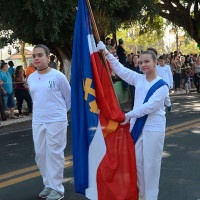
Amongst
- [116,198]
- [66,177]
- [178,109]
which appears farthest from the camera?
[178,109]

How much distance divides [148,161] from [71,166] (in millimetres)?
2479

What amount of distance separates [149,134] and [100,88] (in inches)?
30.2

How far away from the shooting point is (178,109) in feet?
42.4

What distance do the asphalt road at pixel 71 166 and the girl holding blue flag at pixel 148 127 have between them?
784 mm

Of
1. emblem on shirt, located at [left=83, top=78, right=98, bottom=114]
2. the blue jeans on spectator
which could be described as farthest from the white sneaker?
the blue jeans on spectator

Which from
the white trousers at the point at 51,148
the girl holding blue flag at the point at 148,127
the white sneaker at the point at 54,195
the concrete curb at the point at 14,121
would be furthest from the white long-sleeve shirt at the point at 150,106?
the concrete curb at the point at 14,121

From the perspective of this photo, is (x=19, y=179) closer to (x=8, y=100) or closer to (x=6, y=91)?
(x=6, y=91)

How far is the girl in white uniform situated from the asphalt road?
13.3 inches

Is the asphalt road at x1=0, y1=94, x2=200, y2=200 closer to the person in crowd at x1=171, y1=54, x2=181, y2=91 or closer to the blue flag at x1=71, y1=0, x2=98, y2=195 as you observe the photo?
the blue flag at x1=71, y1=0, x2=98, y2=195

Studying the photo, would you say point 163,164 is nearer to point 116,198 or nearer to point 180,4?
point 116,198

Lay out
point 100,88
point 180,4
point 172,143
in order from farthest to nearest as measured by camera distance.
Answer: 1. point 180,4
2. point 172,143
3. point 100,88

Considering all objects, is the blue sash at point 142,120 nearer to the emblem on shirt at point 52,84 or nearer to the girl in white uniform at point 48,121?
the girl in white uniform at point 48,121

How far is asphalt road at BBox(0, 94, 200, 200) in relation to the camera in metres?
5.04

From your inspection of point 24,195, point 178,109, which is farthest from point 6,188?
point 178,109
